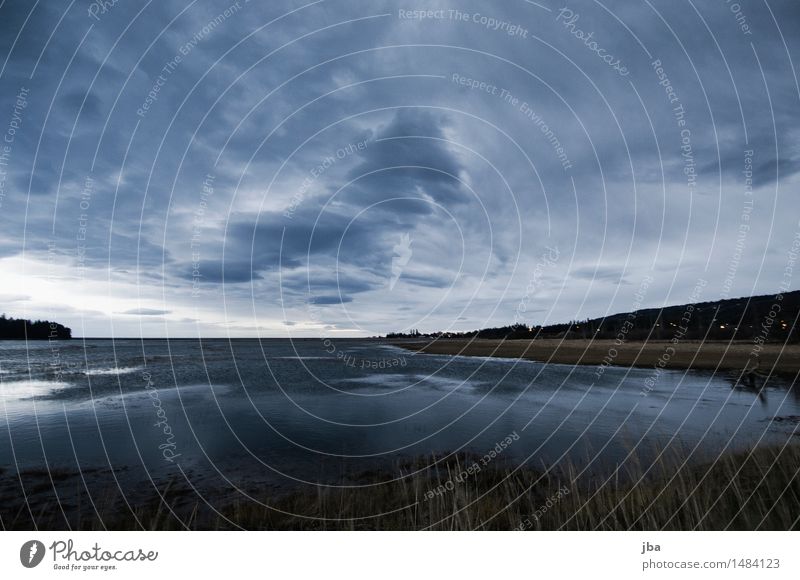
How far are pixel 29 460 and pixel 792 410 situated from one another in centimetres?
3311

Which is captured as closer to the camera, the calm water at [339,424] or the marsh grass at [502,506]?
the marsh grass at [502,506]

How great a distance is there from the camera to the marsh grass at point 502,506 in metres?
6.57

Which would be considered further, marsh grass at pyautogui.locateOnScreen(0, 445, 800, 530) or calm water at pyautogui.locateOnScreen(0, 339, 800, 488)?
calm water at pyautogui.locateOnScreen(0, 339, 800, 488)

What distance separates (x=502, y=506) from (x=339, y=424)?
40.2 feet

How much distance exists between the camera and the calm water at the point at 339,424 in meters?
13.2

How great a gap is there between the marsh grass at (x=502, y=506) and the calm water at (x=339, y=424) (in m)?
1.67

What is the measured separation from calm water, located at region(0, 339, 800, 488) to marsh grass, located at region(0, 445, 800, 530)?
1.67m

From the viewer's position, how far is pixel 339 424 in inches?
768

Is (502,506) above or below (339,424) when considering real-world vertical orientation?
above

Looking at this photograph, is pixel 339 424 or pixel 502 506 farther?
pixel 339 424

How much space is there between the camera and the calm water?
13188 millimetres

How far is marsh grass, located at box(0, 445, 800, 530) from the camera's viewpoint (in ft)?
21.6
